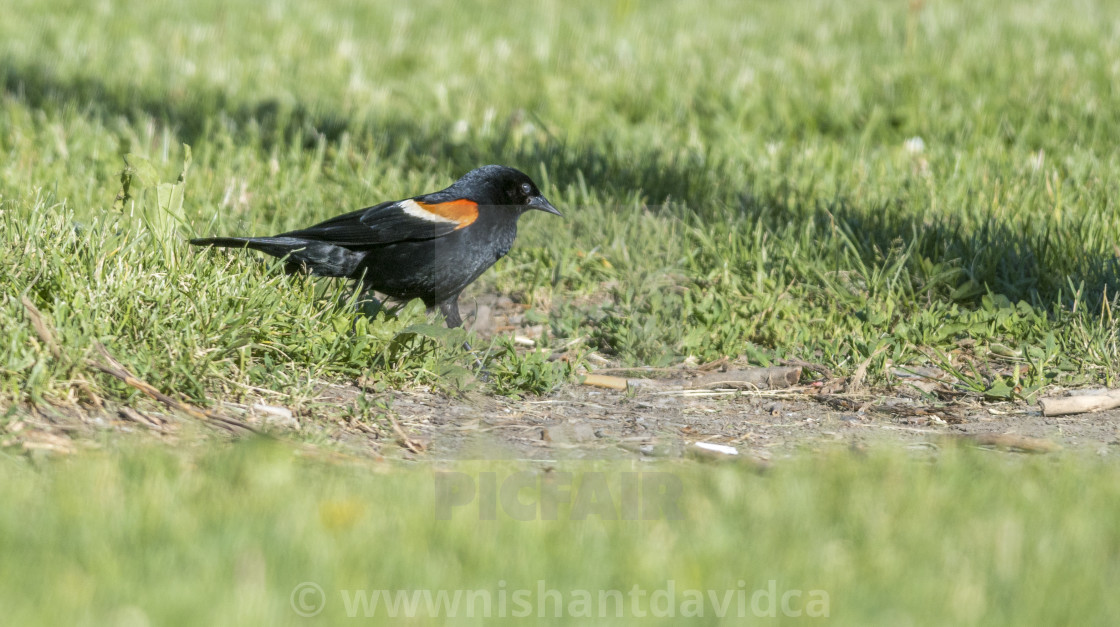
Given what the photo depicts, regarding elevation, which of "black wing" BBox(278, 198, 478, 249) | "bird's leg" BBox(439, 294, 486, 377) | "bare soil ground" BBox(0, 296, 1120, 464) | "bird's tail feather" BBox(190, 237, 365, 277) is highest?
"black wing" BBox(278, 198, 478, 249)

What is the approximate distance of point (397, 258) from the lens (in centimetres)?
493

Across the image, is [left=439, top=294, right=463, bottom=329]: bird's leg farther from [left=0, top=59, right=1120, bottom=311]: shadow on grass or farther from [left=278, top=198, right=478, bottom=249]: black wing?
[left=0, top=59, right=1120, bottom=311]: shadow on grass

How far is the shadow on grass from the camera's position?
17.3 ft

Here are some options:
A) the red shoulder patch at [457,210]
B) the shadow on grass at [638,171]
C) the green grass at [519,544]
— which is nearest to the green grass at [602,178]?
the shadow on grass at [638,171]

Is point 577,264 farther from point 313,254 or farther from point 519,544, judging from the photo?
point 519,544

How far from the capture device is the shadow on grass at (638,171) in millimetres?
5270

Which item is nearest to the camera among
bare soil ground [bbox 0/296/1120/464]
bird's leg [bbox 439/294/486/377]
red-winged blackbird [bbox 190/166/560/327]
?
bare soil ground [bbox 0/296/1120/464]

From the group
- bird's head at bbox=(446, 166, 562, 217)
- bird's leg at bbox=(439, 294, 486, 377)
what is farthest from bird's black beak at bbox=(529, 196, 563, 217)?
bird's leg at bbox=(439, 294, 486, 377)

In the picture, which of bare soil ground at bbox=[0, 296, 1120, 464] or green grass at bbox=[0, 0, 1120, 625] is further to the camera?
bare soil ground at bbox=[0, 296, 1120, 464]

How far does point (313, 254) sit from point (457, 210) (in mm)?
640

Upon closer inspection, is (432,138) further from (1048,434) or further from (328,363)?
(1048,434)

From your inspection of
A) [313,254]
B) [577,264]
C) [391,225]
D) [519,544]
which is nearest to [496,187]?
[391,225]

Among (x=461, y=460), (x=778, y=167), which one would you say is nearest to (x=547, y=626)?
(x=461, y=460)

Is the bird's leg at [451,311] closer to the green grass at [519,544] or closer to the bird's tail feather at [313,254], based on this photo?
the bird's tail feather at [313,254]
